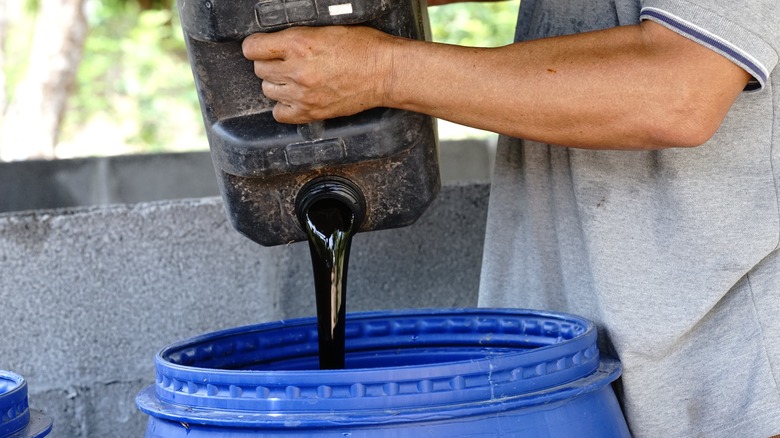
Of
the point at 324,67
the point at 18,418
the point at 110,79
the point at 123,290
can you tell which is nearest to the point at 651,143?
the point at 324,67

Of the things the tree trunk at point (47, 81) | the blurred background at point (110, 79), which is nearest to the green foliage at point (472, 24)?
the blurred background at point (110, 79)

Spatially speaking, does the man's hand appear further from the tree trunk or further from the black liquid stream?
the tree trunk

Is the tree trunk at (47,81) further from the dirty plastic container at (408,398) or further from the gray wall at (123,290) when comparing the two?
the dirty plastic container at (408,398)

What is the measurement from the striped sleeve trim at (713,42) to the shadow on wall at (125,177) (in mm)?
1362

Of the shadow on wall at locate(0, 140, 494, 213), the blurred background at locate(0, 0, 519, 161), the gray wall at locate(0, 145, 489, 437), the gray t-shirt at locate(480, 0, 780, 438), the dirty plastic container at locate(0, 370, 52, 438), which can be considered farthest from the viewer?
→ the blurred background at locate(0, 0, 519, 161)

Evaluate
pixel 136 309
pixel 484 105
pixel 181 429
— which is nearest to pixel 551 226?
pixel 484 105

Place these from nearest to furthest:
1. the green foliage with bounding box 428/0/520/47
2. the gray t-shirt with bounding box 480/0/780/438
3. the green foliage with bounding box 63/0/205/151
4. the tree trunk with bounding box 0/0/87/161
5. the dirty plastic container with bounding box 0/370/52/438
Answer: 1. the dirty plastic container with bounding box 0/370/52/438
2. the gray t-shirt with bounding box 480/0/780/438
3. the tree trunk with bounding box 0/0/87/161
4. the green foliage with bounding box 428/0/520/47
5. the green foliage with bounding box 63/0/205/151

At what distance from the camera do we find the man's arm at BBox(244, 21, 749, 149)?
3.61 ft

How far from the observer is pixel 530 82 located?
1.14m

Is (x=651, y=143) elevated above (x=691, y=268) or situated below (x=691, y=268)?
above

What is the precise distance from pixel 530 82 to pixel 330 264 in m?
0.34

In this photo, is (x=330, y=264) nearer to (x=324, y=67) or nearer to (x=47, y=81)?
(x=324, y=67)

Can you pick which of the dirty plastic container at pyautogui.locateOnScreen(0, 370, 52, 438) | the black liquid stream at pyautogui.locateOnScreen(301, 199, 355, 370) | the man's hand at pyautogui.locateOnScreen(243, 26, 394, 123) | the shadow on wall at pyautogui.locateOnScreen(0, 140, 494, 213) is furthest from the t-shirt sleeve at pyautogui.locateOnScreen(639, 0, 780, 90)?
the shadow on wall at pyautogui.locateOnScreen(0, 140, 494, 213)

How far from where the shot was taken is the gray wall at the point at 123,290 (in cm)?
192
